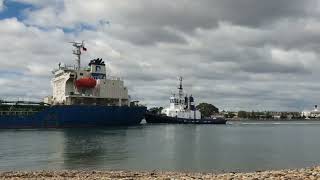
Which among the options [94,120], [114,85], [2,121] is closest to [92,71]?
[114,85]

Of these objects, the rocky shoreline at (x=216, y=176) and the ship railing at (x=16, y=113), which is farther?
the ship railing at (x=16, y=113)

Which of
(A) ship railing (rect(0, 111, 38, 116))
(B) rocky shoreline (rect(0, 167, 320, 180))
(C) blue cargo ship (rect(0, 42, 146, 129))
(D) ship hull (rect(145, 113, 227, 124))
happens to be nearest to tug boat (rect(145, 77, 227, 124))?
(D) ship hull (rect(145, 113, 227, 124))

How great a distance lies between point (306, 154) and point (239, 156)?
20.4 ft

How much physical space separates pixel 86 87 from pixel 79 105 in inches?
205

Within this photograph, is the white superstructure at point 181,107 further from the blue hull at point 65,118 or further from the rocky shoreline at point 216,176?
the rocky shoreline at point 216,176

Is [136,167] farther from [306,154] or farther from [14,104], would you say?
[14,104]

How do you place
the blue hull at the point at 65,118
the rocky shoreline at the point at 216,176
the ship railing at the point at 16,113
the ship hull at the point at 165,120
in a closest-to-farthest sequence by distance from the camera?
the rocky shoreline at the point at 216,176 → the ship railing at the point at 16,113 → the blue hull at the point at 65,118 → the ship hull at the point at 165,120

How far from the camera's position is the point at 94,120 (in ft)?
258

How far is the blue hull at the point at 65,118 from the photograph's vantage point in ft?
246

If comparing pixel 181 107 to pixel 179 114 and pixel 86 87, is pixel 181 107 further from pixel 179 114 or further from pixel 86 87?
pixel 86 87

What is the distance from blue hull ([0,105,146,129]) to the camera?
75000 millimetres

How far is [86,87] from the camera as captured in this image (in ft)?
268

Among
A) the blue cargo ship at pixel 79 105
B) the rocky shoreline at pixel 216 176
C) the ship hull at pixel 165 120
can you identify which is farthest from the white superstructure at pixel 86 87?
the rocky shoreline at pixel 216 176

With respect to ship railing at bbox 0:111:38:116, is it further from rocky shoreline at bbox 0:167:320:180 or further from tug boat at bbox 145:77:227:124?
rocky shoreline at bbox 0:167:320:180
